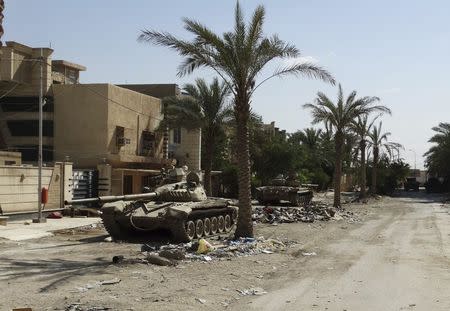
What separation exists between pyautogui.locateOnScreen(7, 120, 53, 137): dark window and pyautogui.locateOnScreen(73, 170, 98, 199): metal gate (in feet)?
13.6

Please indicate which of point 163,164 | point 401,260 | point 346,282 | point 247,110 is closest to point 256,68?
point 247,110

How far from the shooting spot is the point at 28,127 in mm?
33438

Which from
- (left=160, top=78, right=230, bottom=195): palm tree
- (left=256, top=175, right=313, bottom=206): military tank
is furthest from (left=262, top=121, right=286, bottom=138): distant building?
(left=160, top=78, right=230, bottom=195): palm tree

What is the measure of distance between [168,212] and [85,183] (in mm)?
14236

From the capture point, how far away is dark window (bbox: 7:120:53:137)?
33312mm

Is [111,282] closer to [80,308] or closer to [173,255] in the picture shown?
[80,308]

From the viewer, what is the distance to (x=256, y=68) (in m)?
17.7

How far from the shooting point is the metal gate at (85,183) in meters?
29.5

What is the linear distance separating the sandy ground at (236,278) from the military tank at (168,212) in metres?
0.85

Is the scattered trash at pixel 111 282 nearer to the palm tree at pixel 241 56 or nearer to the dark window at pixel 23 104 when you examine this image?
the palm tree at pixel 241 56

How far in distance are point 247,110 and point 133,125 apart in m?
18.9

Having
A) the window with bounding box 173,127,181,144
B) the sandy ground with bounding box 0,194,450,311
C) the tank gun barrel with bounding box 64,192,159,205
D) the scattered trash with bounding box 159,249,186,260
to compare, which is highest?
the window with bounding box 173,127,181,144

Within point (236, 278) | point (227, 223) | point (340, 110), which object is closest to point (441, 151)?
point (340, 110)

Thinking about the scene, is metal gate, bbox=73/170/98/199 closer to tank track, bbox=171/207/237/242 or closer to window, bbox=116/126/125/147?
window, bbox=116/126/125/147
